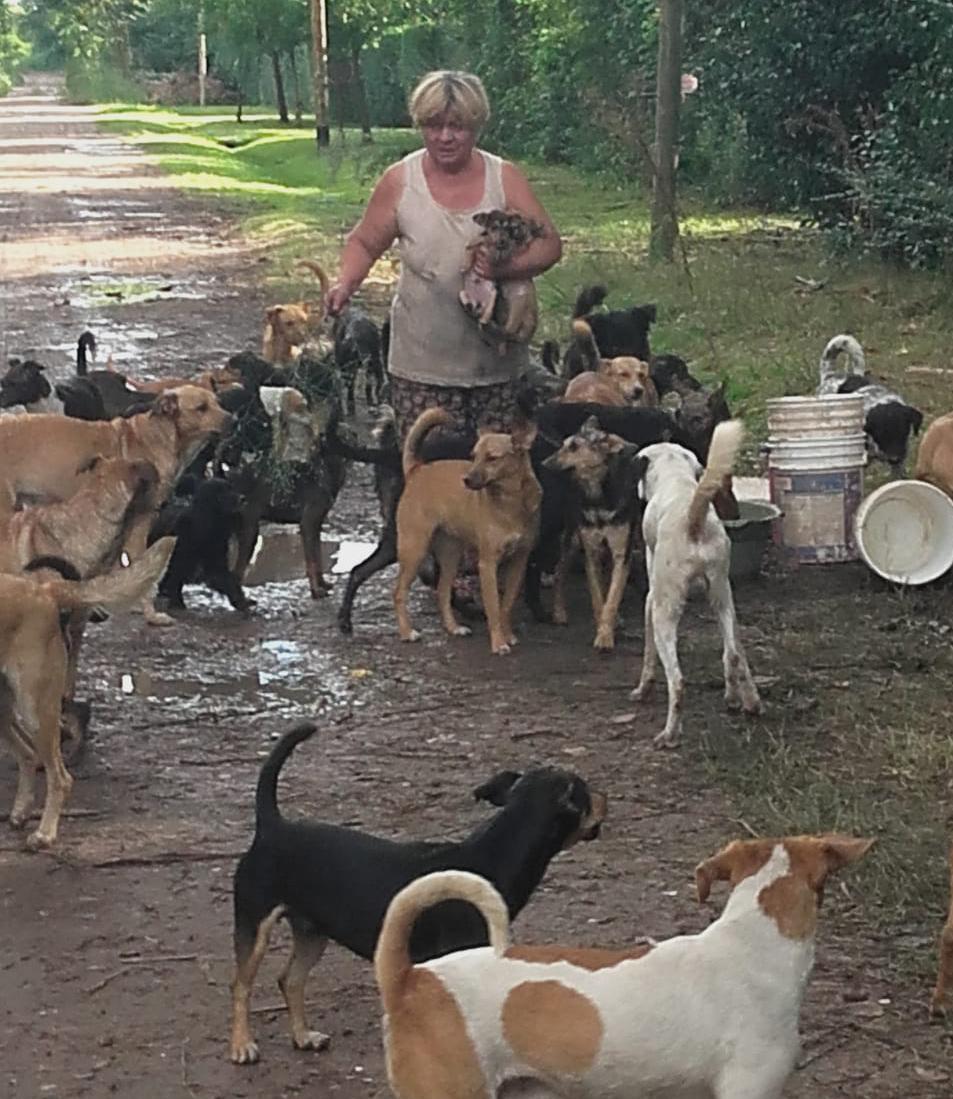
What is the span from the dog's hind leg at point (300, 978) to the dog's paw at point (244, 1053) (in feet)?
0.40

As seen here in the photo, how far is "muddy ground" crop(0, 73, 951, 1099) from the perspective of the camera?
17.6ft

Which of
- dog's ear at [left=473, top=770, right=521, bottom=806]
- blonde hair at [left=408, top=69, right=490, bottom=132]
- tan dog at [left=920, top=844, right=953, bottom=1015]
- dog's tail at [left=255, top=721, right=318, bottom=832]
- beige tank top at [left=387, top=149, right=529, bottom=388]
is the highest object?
blonde hair at [left=408, top=69, right=490, bottom=132]

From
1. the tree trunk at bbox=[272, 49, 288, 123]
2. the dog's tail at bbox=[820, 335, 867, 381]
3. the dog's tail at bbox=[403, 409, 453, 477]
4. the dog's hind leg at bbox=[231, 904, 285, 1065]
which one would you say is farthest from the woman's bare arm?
the tree trunk at bbox=[272, 49, 288, 123]

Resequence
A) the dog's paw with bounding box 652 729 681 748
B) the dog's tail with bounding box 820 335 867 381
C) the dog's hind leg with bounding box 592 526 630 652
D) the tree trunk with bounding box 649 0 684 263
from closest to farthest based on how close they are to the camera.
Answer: the dog's paw with bounding box 652 729 681 748 < the dog's hind leg with bounding box 592 526 630 652 < the dog's tail with bounding box 820 335 867 381 < the tree trunk with bounding box 649 0 684 263

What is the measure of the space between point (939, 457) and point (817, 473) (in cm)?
62

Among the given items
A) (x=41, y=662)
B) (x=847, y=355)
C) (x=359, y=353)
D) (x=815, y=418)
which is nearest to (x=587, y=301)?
(x=847, y=355)

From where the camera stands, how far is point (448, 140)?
9156mm

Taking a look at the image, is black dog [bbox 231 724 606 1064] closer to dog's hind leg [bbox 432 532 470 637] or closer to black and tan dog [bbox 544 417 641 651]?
black and tan dog [bbox 544 417 641 651]

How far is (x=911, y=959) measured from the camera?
18.8 feet

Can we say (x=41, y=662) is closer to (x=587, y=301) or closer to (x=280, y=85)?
(x=587, y=301)

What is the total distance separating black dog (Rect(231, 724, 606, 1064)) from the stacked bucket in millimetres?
4921

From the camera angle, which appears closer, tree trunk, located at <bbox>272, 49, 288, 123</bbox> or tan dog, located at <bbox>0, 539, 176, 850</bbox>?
tan dog, located at <bbox>0, 539, 176, 850</bbox>

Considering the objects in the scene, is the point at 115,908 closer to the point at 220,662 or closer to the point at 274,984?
the point at 274,984

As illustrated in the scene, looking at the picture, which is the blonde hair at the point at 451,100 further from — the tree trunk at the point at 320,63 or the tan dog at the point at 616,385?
the tree trunk at the point at 320,63
